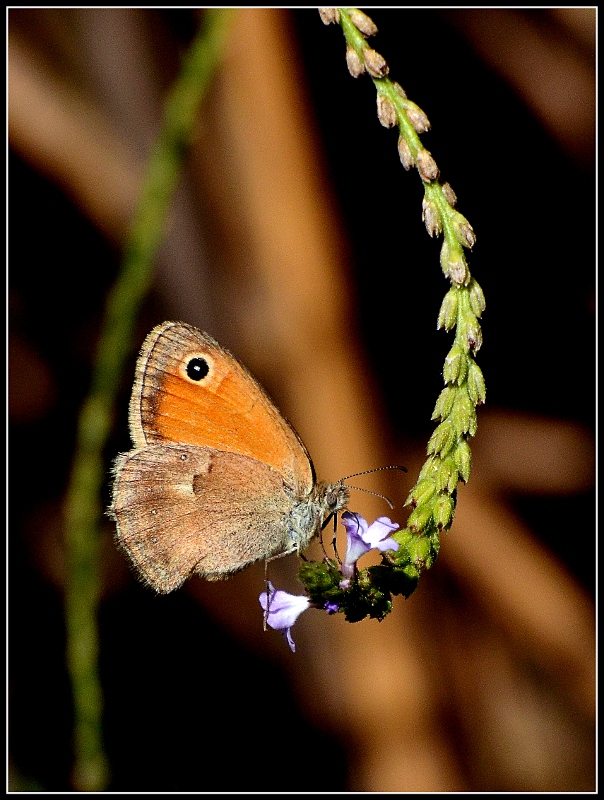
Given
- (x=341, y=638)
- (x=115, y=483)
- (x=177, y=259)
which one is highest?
(x=177, y=259)

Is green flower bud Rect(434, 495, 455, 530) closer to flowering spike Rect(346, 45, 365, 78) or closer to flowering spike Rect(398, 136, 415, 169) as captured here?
flowering spike Rect(398, 136, 415, 169)

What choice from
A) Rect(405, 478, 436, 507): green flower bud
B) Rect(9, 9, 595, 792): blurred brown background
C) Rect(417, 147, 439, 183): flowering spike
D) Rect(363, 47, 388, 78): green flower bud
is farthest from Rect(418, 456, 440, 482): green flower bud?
Rect(9, 9, 595, 792): blurred brown background

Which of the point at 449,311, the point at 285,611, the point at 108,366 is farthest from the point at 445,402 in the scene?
the point at 108,366

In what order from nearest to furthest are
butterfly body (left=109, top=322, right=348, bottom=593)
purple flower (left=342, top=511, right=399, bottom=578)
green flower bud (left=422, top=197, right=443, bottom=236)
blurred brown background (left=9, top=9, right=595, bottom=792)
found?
green flower bud (left=422, top=197, right=443, bottom=236)
purple flower (left=342, top=511, right=399, bottom=578)
butterfly body (left=109, top=322, right=348, bottom=593)
blurred brown background (left=9, top=9, right=595, bottom=792)

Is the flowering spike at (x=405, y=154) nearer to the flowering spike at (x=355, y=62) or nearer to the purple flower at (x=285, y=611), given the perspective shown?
the flowering spike at (x=355, y=62)

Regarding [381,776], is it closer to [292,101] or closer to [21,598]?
[21,598]

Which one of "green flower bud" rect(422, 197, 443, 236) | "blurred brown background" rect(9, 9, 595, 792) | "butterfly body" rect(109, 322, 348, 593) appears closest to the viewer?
"green flower bud" rect(422, 197, 443, 236)

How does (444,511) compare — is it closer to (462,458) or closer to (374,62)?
(462,458)

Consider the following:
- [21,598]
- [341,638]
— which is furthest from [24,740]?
[341,638]
